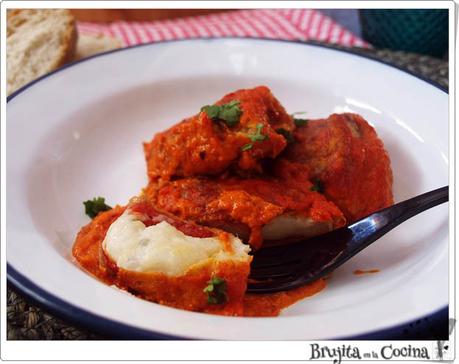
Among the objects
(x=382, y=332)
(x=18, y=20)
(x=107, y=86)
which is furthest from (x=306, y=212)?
(x=18, y=20)

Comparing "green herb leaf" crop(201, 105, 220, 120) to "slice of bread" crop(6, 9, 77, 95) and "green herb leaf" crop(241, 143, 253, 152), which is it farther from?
"slice of bread" crop(6, 9, 77, 95)

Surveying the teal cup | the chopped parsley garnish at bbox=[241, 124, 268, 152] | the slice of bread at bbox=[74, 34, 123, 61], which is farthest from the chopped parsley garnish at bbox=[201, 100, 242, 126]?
the teal cup

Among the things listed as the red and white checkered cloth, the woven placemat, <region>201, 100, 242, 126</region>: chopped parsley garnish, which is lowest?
the woven placemat

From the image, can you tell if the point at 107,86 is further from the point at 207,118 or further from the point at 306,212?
the point at 306,212

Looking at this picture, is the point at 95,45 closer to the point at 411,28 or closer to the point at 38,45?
the point at 38,45

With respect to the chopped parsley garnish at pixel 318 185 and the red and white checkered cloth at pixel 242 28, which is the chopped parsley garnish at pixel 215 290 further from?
the red and white checkered cloth at pixel 242 28
